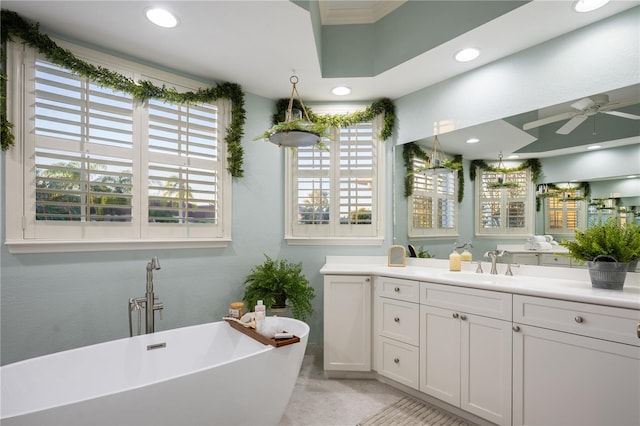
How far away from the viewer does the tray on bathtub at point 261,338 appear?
6.08 ft

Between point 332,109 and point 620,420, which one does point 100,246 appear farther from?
point 620,420

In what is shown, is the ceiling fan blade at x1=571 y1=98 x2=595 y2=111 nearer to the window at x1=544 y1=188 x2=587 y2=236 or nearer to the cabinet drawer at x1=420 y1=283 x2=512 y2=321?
the window at x1=544 y1=188 x2=587 y2=236

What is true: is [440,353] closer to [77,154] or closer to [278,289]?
[278,289]

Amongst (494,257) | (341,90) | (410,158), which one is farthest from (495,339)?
(341,90)

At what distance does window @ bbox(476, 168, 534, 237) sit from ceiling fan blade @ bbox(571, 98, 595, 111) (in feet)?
1.55

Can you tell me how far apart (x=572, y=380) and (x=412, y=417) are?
971 millimetres

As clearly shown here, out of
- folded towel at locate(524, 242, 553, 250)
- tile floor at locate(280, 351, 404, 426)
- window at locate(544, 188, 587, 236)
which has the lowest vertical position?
tile floor at locate(280, 351, 404, 426)

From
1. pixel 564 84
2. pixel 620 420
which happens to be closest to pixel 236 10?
pixel 564 84

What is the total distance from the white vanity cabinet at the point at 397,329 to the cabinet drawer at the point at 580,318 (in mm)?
707

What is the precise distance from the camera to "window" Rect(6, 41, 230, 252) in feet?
6.93

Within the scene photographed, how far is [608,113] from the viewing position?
2.00 m

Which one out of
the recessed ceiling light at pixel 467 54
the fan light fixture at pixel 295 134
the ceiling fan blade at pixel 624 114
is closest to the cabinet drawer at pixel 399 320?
the fan light fixture at pixel 295 134

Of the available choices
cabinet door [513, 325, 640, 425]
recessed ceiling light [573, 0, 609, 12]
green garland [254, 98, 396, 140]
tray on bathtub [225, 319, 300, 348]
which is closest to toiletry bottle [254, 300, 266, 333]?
tray on bathtub [225, 319, 300, 348]

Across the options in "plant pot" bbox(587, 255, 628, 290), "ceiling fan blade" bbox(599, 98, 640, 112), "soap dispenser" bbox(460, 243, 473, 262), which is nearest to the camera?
"plant pot" bbox(587, 255, 628, 290)
